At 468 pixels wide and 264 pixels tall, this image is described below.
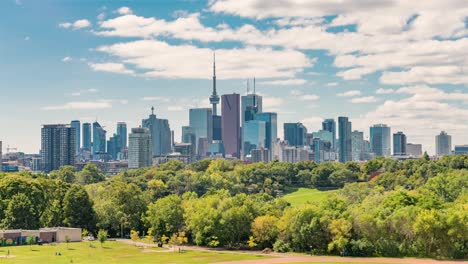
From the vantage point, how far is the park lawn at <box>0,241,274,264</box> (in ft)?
225

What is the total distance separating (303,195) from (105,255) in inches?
3115

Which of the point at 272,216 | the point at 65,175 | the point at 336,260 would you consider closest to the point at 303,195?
the point at 65,175

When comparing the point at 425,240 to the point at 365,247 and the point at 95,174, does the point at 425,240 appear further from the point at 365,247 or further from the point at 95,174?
the point at 95,174

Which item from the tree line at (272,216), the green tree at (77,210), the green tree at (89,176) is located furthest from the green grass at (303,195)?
the green tree at (89,176)

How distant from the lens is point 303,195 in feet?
482

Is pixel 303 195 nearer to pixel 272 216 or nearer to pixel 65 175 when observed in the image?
pixel 65 175

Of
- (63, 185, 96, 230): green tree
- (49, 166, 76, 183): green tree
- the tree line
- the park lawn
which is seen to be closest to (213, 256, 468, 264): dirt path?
the park lawn

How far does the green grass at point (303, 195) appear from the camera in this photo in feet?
443

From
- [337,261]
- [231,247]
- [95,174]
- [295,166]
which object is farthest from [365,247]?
[95,174]

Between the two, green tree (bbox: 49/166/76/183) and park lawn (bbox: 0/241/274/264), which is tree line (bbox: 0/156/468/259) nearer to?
park lawn (bbox: 0/241/274/264)

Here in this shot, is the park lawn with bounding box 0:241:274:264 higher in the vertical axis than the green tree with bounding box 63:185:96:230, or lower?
lower

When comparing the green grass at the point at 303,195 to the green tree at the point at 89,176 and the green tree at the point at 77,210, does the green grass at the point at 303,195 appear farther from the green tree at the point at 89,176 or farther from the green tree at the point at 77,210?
the green tree at the point at 89,176

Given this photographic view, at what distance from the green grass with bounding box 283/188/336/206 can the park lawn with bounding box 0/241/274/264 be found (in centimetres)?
5765

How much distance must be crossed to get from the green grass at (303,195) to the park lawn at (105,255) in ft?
189
